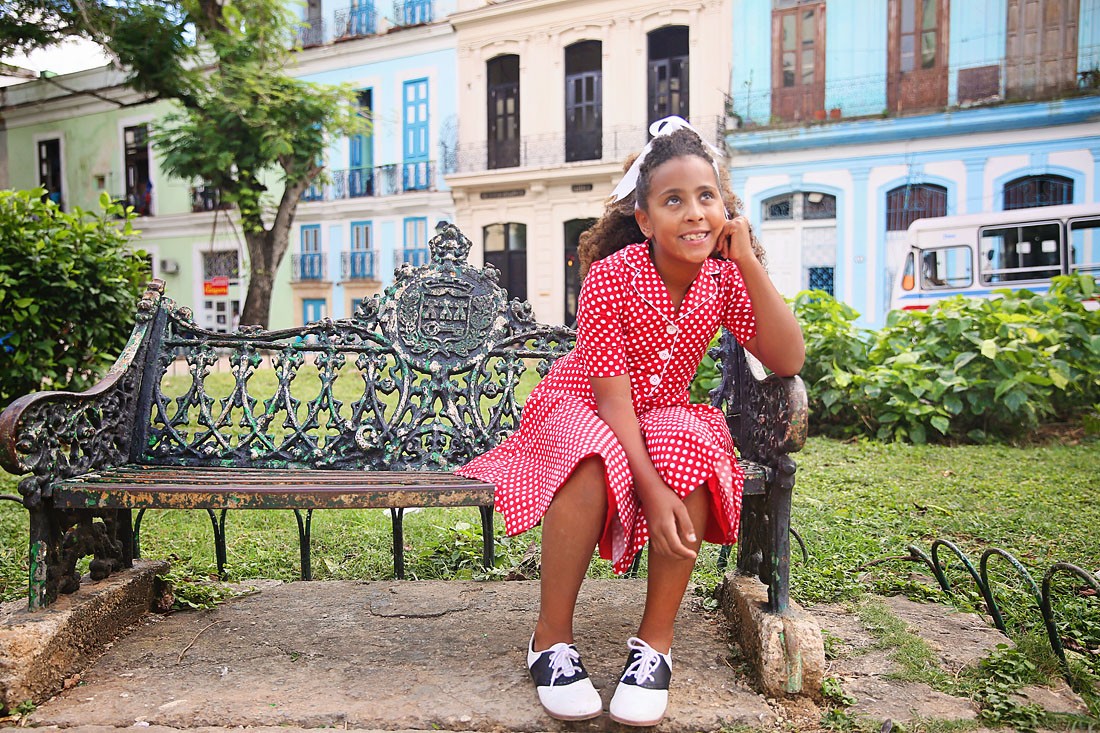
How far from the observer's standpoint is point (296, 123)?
12961 millimetres

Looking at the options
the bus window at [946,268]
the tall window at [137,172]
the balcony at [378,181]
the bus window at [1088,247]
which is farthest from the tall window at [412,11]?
the bus window at [1088,247]

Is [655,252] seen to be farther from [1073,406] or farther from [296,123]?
[296,123]

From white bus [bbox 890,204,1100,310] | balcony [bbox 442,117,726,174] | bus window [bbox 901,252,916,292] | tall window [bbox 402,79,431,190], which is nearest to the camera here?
white bus [bbox 890,204,1100,310]

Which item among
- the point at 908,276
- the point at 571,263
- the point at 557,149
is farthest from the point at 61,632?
the point at 557,149

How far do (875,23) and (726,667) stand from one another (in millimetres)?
13398

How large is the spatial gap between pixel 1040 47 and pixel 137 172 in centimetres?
1939

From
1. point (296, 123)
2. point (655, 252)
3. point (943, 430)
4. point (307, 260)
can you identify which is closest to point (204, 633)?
point (655, 252)

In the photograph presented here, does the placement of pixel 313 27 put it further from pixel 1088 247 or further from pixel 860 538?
pixel 860 538

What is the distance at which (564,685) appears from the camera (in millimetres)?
1861

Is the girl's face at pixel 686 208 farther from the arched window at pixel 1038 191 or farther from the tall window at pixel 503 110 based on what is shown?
the tall window at pixel 503 110

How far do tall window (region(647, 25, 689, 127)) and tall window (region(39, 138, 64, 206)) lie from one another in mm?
15802

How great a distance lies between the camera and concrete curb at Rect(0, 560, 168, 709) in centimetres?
195

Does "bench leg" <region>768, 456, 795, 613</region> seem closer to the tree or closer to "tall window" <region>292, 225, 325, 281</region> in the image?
the tree

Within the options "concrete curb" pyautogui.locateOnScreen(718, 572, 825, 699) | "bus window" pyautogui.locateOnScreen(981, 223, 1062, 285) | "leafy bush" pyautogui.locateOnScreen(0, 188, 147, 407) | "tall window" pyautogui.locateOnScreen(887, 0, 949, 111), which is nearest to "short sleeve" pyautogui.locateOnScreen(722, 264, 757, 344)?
"concrete curb" pyautogui.locateOnScreen(718, 572, 825, 699)
